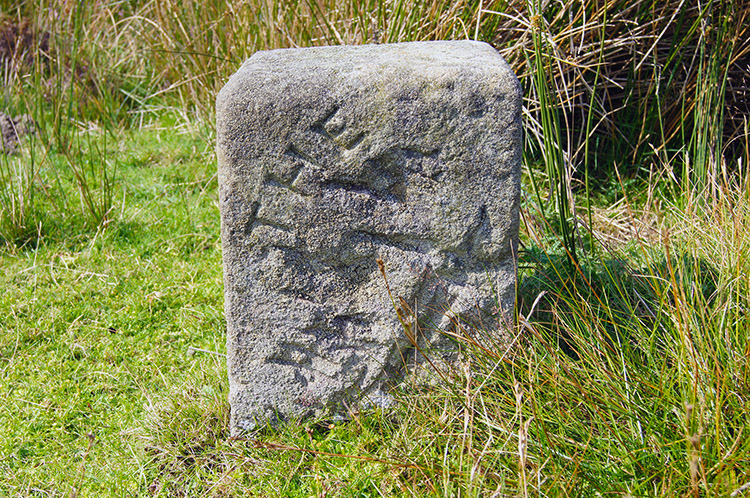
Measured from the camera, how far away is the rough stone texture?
1585 millimetres

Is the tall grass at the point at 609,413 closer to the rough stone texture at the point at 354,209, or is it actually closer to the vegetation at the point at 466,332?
the vegetation at the point at 466,332

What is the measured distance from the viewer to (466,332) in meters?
1.80

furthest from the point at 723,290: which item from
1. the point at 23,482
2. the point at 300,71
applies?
the point at 23,482

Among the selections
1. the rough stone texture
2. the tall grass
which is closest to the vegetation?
the tall grass

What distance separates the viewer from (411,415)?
5.93 ft

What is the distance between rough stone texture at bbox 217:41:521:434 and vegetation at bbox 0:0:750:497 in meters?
0.14

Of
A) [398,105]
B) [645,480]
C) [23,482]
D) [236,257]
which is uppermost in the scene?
[398,105]

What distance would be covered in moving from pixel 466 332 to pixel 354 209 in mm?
462

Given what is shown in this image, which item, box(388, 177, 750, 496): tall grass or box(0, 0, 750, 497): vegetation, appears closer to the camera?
box(388, 177, 750, 496): tall grass

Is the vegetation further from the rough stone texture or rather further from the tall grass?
the rough stone texture

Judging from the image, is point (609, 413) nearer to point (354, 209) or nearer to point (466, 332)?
point (466, 332)

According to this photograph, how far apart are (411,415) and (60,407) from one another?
1175 millimetres

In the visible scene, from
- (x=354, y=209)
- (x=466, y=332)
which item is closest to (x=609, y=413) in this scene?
(x=466, y=332)

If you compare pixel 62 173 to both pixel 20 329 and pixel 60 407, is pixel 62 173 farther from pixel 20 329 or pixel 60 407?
pixel 60 407
